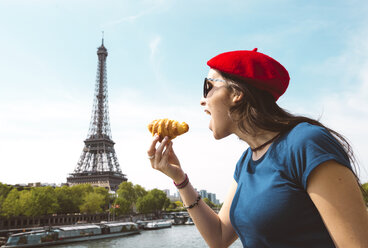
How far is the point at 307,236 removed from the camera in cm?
115

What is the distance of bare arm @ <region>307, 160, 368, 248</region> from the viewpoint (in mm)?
973

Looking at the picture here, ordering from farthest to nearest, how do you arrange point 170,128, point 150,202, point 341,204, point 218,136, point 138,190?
point 138,190
point 150,202
point 170,128
point 218,136
point 341,204

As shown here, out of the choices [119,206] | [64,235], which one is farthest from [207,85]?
[119,206]

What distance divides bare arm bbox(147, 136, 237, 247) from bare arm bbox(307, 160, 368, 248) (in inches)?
32.7

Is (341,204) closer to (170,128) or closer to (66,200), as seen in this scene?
(170,128)

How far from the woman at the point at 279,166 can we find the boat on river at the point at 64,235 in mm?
31456

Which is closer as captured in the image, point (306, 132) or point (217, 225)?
point (306, 132)

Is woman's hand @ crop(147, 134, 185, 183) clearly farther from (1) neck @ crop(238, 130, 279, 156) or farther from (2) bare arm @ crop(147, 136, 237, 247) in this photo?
(1) neck @ crop(238, 130, 279, 156)

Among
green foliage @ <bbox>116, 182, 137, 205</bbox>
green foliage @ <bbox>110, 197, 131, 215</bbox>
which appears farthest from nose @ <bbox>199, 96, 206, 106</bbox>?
green foliage @ <bbox>116, 182, 137, 205</bbox>

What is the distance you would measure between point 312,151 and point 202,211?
103 centimetres

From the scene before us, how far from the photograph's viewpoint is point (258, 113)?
1.37 metres

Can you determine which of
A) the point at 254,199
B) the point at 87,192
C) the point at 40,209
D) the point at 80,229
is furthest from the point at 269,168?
the point at 87,192

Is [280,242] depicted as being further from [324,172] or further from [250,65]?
[250,65]

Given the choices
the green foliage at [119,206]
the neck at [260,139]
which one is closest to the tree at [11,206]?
the green foliage at [119,206]
